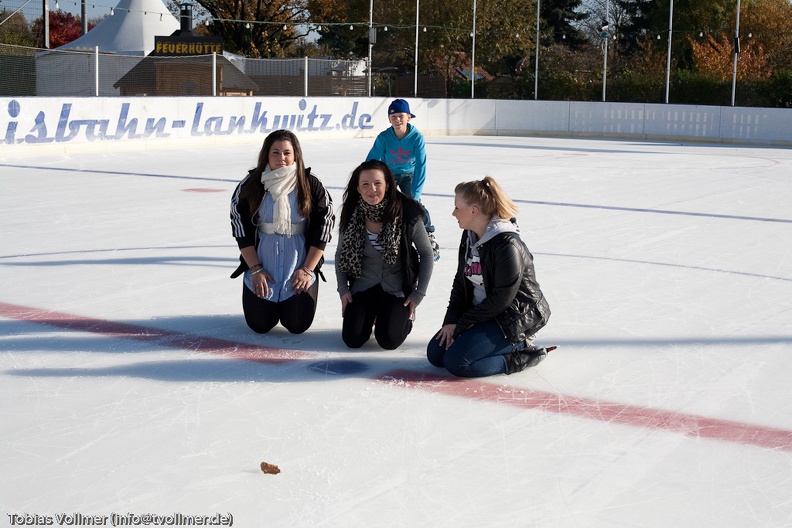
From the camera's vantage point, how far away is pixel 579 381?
4496 mm

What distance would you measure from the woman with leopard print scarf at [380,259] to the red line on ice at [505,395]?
1.14 feet

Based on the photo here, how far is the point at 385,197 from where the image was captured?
5000mm

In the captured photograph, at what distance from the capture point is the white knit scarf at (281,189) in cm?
511

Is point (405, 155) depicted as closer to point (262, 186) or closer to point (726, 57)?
point (262, 186)

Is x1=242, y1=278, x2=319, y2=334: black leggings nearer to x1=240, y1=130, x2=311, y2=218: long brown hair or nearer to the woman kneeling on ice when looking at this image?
x1=240, y1=130, x2=311, y2=218: long brown hair

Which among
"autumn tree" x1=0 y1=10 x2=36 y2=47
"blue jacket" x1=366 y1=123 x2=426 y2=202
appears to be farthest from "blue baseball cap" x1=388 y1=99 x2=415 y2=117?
"autumn tree" x1=0 y1=10 x2=36 y2=47

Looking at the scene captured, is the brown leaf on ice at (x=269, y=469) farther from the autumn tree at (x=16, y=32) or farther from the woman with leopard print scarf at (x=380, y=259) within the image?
the autumn tree at (x=16, y=32)

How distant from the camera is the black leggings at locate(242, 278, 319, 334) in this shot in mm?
5184

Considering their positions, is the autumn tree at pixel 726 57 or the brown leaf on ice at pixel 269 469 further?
the autumn tree at pixel 726 57

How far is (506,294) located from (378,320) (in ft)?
2.66

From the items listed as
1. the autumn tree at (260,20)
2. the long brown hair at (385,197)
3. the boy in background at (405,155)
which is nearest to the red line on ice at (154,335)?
the long brown hair at (385,197)

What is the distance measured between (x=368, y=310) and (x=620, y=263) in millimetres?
3134

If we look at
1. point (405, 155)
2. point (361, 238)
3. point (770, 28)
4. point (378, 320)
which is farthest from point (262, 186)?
point (770, 28)

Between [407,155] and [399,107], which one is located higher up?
[399,107]
